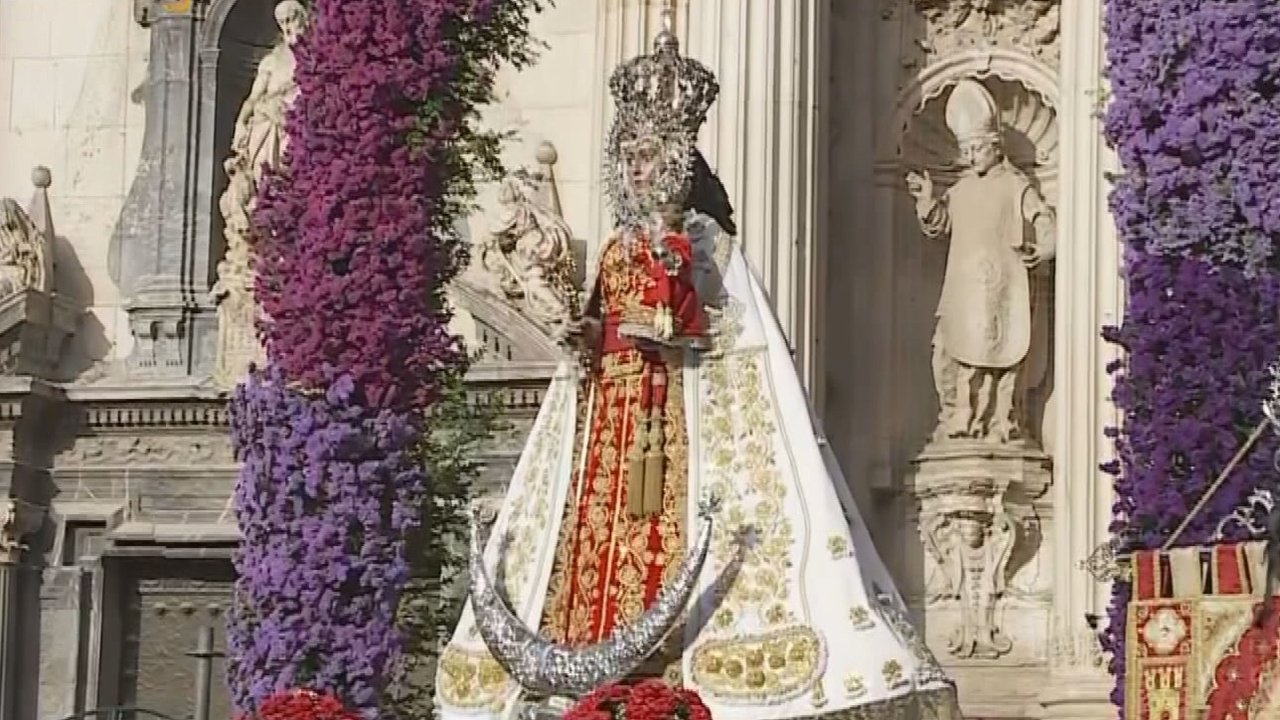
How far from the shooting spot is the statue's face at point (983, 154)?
1466 cm

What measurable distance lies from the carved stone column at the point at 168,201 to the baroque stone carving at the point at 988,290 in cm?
407

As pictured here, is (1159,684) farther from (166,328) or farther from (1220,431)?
(166,328)

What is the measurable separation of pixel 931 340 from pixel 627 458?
599cm

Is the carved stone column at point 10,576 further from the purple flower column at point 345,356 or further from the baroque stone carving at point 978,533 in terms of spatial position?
the baroque stone carving at point 978,533

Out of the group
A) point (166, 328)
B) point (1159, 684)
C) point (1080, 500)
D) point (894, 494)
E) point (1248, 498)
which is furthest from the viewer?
point (166, 328)

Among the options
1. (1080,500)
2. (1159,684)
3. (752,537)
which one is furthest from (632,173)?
(1080,500)

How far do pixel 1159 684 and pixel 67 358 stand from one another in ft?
27.1

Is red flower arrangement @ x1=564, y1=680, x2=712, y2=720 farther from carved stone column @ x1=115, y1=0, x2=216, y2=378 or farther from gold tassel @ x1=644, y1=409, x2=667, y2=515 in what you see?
carved stone column @ x1=115, y1=0, x2=216, y2=378

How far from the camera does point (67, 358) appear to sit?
16.7m

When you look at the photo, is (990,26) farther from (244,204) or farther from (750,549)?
(750,549)

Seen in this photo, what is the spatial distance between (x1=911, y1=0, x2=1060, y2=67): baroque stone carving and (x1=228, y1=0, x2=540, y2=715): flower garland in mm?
3174

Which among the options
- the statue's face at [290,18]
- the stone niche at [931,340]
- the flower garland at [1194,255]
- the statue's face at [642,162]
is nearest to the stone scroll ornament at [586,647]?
the statue's face at [642,162]

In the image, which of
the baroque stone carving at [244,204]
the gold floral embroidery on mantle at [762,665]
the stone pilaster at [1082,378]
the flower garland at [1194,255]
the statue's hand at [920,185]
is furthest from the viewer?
the baroque stone carving at [244,204]

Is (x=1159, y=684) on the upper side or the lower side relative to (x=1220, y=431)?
lower
